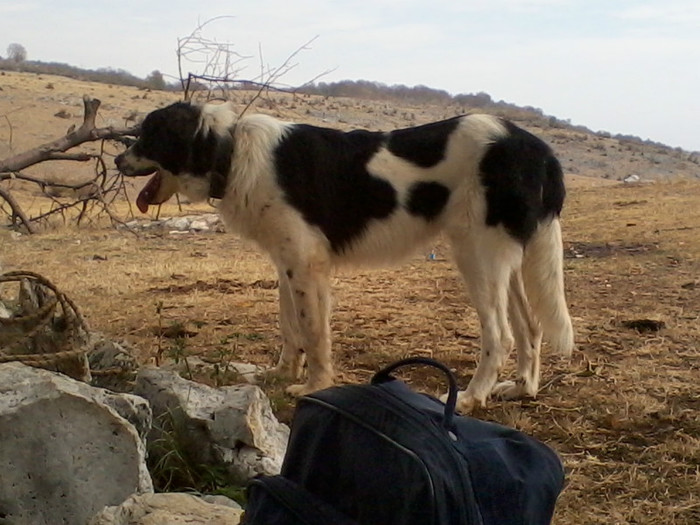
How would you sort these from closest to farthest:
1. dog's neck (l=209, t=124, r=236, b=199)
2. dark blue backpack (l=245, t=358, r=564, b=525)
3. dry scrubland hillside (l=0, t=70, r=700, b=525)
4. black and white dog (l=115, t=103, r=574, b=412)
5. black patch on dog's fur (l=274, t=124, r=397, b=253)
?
dark blue backpack (l=245, t=358, r=564, b=525)
dry scrubland hillside (l=0, t=70, r=700, b=525)
black and white dog (l=115, t=103, r=574, b=412)
black patch on dog's fur (l=274, t=124, r=397, b=253)
dog's neck (l=209, t=124, r=236, b=199)

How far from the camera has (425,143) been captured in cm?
503

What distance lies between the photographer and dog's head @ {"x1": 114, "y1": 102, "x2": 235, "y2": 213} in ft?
17.1

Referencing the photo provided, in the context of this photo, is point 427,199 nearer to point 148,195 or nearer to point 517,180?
point 517,180

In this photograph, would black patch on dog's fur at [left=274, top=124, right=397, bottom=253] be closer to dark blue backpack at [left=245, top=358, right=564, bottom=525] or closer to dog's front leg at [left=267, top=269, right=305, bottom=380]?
dog's front leg at [left=267, top=269, right=305, bottom=380]

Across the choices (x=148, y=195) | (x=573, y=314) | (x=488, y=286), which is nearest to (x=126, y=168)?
(x=148, y=195)

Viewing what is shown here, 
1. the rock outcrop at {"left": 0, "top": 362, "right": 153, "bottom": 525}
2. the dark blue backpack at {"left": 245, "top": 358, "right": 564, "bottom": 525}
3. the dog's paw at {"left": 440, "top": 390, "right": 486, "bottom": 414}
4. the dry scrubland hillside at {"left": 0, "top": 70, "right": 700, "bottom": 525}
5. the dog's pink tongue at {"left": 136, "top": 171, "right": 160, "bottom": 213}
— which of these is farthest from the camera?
the dog's pink tongue at {"left": 136, "top": 171, "right": 160, "bottom": 213}

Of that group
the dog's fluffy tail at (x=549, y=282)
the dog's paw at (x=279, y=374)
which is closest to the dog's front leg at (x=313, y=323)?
the dog's paw at (x=279, y=374)

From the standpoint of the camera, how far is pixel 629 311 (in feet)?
22.1

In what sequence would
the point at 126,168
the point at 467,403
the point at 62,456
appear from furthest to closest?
the point at 126,168
the point at 467,403
the point at 62,456

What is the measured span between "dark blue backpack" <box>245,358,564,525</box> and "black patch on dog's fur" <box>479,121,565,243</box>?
2.69 meters

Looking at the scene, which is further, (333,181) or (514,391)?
(333,181)

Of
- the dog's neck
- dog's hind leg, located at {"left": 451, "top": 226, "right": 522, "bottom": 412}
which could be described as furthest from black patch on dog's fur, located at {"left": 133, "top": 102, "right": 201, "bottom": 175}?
dog's hind leg, located at {"left": 451, "top": 226, "right": 522, "bottom": 412}

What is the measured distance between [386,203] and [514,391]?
1.28 m

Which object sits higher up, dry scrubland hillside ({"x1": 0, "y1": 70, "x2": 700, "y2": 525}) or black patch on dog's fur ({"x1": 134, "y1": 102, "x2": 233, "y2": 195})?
black patch on dog's fur ({"x1": 134, "y1": 102, "x2": 233, "y2": 195})
